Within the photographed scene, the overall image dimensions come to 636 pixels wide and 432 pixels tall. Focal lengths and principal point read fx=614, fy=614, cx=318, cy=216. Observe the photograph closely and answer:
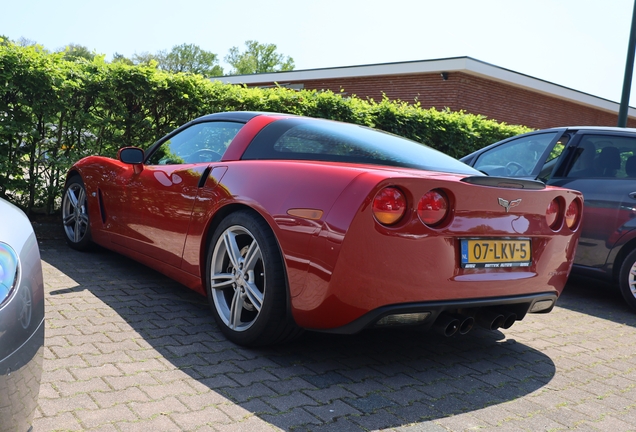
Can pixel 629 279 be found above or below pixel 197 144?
below

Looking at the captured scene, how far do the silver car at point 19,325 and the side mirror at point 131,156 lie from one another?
2.63 metres

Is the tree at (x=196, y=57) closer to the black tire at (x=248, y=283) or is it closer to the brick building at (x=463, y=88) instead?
the brick building at (x=463, y=88)

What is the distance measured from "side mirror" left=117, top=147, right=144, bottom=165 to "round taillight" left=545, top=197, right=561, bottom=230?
2990 millimetres

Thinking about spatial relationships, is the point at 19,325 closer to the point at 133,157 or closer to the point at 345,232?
the point at 345,232

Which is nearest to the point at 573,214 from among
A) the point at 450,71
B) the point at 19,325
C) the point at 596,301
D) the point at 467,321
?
the point at 467,321

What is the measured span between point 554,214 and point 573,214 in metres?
0.23

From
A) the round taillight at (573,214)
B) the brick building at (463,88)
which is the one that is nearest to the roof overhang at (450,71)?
the brick building at (463,88)

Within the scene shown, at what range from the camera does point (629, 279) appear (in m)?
5.38

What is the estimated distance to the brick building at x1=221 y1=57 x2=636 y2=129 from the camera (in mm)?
18641

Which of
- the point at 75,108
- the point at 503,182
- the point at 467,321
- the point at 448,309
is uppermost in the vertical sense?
the point at 75,108

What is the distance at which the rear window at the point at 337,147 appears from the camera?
3.52 metres

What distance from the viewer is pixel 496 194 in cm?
324

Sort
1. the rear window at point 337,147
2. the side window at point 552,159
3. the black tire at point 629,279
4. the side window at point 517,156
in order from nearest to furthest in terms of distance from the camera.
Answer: the rear window at point 337,147, the black tire at point 629,279, the side window at point 552,159, the side window at point 517,156

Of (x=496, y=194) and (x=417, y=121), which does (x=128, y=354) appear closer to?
(x=496, y=194)
